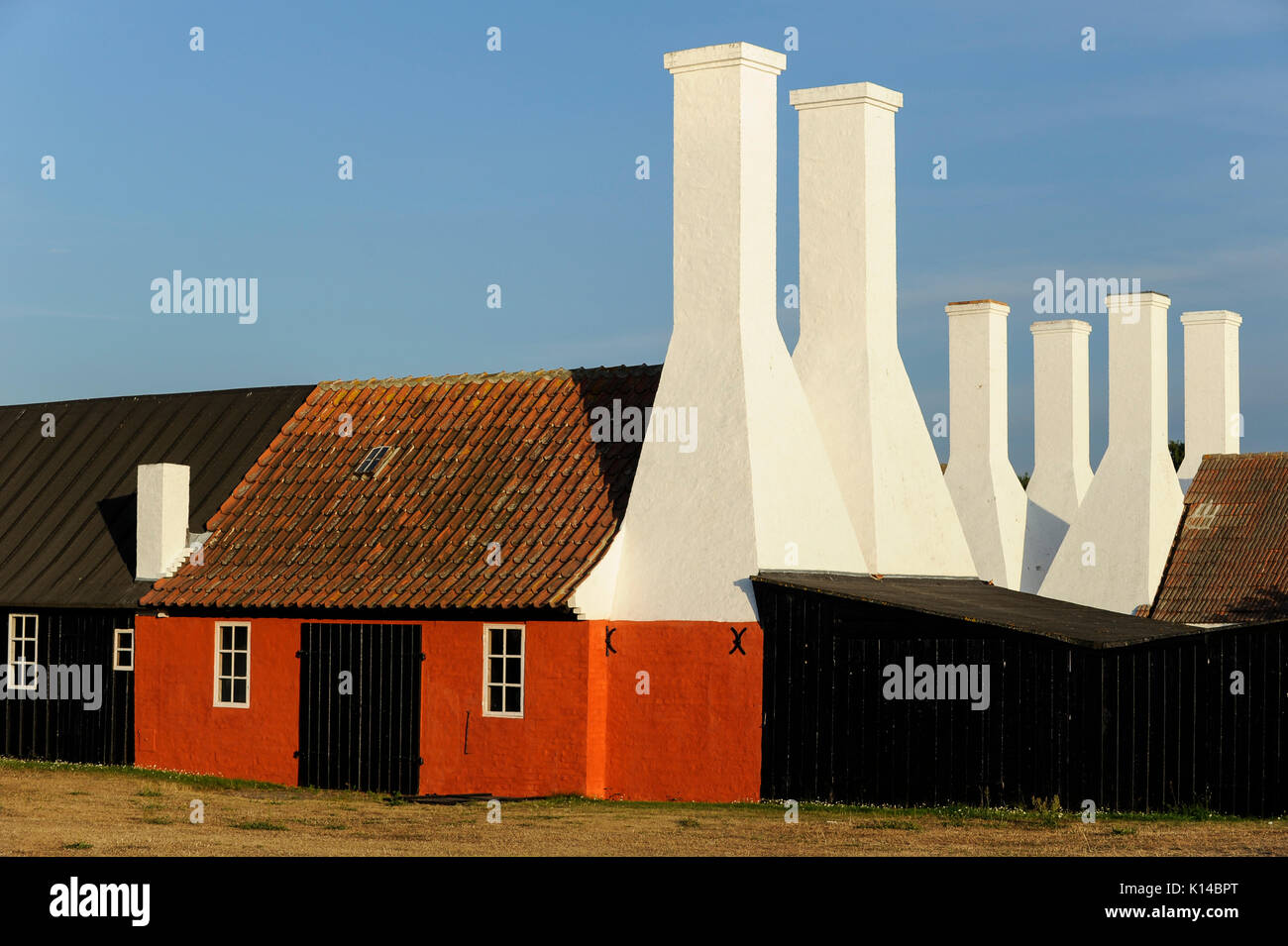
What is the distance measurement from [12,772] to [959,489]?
28.7 metres

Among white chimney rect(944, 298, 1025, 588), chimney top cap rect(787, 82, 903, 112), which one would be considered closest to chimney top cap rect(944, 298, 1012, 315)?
white chimney rect(944, 298, 1025, 588)

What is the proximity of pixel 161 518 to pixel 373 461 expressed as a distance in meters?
3.50

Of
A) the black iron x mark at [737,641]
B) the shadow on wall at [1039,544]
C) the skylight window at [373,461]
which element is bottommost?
the black iron x mark at [737,641]

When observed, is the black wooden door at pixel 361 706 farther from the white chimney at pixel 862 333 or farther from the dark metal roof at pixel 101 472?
the white chimney at pixel 862 333

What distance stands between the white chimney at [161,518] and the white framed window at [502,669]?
20.8 feet

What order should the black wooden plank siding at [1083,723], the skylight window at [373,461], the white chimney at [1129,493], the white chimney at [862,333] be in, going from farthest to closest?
1. the white chimney at [1129,493]
2. the skylight window at [373,461]
3. the white chimney at [862,333]
4. the black wooden plank siding at [1083,723]

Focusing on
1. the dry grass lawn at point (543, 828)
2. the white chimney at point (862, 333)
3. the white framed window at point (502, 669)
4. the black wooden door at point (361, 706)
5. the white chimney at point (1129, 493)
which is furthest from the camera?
the white chimney at point (1129, 493)

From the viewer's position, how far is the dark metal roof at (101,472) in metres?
26.5

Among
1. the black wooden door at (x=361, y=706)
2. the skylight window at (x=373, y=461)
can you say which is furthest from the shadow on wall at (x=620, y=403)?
the black wooden door at (x=361, y=706)

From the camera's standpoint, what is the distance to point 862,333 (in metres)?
25.0

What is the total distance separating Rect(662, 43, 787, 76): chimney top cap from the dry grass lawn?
10.2 m

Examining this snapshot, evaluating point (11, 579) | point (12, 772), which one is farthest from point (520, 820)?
point (11, 579)

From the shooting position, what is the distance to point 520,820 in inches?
729

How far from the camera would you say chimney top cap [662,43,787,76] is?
22.2 metres
